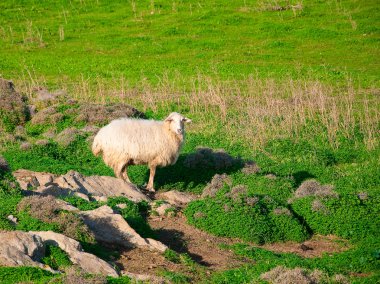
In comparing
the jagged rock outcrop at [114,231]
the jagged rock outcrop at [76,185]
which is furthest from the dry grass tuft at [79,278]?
the jagged rock outcrop at [76,185]

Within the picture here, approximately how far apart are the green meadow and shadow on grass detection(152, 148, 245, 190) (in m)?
0.04

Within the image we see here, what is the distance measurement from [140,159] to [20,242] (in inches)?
281

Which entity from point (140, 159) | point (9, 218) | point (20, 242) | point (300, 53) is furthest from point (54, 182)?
point (300, 53)

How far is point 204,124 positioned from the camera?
872 inches

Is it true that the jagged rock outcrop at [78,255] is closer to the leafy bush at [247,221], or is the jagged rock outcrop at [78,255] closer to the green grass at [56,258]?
the green grass at [56,258]

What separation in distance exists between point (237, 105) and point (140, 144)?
7.49 metres

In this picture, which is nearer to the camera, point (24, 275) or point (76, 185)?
point (24, 275)

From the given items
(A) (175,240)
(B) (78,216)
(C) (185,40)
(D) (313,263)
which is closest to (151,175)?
Answer: (A) (175,240)

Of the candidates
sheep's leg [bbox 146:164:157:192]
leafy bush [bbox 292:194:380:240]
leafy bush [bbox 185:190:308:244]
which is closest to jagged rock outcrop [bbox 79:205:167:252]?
leafy bush [bbox 185:190:308:244]

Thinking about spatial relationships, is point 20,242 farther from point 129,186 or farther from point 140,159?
point 140,159

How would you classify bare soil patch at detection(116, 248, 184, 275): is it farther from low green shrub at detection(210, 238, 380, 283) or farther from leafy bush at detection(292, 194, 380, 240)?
leafy bush at detection(292, 194, 380, 240)

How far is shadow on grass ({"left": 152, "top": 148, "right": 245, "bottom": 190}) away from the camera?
58.9 ft

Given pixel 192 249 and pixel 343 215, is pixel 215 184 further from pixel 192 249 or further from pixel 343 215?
pixel 192 249

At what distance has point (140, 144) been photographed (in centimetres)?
1738
